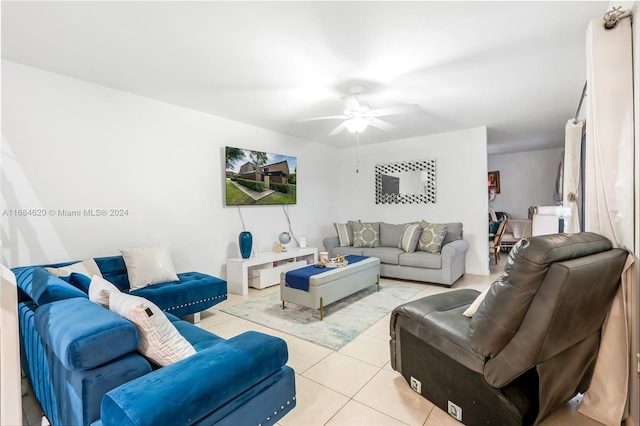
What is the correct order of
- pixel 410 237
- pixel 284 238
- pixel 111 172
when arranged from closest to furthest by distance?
pixel 111 172
pixel 410 237
pixel 284 238

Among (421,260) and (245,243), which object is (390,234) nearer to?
(421,260)

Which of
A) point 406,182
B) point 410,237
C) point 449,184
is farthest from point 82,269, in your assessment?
point 449,184

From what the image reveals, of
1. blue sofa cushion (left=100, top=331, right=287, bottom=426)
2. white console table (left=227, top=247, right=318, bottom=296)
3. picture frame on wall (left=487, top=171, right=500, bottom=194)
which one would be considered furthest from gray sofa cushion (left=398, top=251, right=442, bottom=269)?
picture frame on wall (left=487, top=171, right=500, bottom=194)

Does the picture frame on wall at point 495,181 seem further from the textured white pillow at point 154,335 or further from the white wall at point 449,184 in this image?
the textured white pillow at point 154,335

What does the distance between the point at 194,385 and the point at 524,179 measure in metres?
9.11

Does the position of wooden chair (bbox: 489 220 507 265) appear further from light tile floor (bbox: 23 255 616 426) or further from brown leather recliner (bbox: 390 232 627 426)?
brown leather recliner (bbox: 390 232 627 426)

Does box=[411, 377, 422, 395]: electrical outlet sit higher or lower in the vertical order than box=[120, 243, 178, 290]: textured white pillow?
lower

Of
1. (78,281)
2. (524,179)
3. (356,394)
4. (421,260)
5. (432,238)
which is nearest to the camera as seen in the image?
(356,394)

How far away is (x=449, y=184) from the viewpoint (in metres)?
5.46

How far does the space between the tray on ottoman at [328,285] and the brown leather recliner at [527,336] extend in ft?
4.63

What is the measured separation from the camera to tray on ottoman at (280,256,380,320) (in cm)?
312

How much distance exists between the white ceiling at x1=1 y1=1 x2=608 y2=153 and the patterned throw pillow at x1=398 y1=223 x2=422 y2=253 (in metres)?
1.97

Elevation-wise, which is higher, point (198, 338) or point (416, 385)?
point (198, 338)

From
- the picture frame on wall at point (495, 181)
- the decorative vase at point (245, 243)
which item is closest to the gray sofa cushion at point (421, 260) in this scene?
the decorative vase at point (245, 243)
